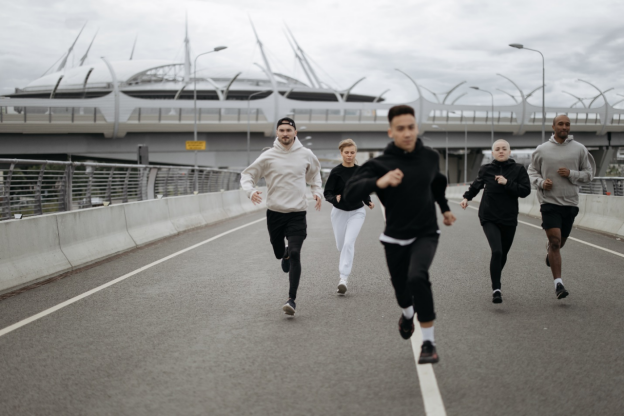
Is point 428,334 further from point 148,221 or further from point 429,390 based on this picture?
point 148,221

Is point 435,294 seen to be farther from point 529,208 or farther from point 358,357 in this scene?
point 529,208

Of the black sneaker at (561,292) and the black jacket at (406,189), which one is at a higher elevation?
the black jacket at (406,189)

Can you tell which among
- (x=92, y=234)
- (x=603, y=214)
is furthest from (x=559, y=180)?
(x=603, y=214)

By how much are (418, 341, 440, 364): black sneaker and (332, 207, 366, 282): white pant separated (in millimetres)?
3461

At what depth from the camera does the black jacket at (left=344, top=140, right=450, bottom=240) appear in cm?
462

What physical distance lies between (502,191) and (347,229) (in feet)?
6.48

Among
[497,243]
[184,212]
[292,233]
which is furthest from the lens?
[184,212]

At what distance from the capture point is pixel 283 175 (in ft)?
22.8

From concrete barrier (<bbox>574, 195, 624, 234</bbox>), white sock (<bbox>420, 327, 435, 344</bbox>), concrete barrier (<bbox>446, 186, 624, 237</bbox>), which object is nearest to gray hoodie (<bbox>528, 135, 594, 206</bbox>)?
white sock (<bbox>420, 327, 435, 344</bbox>)

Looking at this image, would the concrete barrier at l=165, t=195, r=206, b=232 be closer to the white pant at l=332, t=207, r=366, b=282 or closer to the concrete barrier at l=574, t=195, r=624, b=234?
the white pant at l=332, t=207, r=366, b=282

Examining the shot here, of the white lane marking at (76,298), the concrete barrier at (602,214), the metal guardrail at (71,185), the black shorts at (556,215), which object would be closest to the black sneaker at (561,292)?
the black shorts at (556,215)

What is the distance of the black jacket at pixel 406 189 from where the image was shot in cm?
462

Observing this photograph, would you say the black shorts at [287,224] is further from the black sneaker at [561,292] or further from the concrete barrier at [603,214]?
the concrete barrier at [603,214]

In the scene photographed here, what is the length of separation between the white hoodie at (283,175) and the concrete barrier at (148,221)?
6.33 meters
